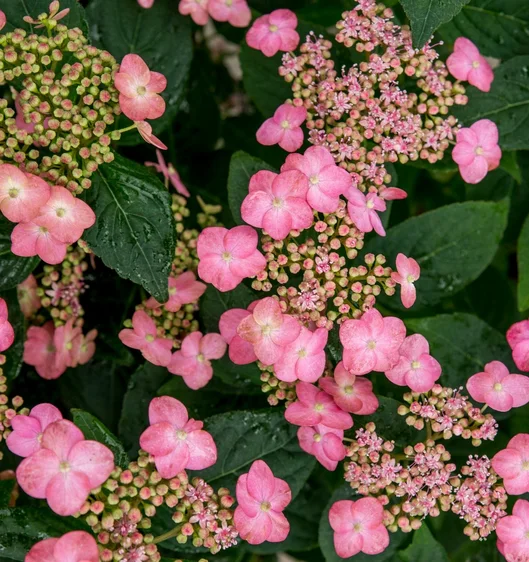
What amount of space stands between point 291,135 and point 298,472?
22.7 inches

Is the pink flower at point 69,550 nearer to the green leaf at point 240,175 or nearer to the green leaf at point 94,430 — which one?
the green leaf at point 94,430

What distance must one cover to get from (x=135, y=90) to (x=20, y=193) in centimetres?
23

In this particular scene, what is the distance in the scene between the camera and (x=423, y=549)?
3.97 feet

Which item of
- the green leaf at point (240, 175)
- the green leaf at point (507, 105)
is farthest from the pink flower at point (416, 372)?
the green leaf at point (507, 105)

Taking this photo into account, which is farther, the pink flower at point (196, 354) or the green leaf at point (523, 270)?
the green leaf at point (523, 270)

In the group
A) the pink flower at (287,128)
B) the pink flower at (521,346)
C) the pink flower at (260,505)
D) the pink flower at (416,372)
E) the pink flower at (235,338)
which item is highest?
the pink flower at (287,128)

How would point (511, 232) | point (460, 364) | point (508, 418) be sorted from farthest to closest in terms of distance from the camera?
point (511, 232) → point (508, 418) → point (460, 364)

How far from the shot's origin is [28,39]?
1086mm

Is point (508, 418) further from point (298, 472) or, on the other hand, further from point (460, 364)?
point (298, 472)

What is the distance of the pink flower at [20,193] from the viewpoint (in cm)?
99

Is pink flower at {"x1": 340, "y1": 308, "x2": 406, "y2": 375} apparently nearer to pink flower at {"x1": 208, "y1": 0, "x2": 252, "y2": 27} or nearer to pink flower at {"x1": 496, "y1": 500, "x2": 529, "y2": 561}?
pink flower at {"x1": 496, "y1": 500, "x2": 529, "y2": 561}

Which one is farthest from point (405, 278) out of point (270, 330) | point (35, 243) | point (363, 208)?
point (35, 243)

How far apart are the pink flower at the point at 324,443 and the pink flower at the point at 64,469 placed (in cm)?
34

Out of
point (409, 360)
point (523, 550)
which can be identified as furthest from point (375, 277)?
point (523, 550)
